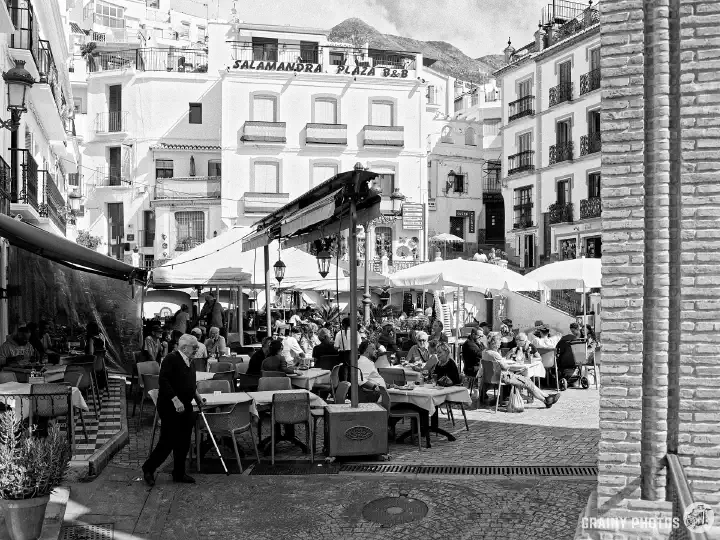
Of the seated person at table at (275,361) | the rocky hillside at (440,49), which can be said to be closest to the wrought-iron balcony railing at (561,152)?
the seated person at table at (275,361)

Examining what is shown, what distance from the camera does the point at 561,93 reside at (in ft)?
123

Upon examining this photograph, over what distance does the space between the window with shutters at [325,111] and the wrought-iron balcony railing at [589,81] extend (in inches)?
478

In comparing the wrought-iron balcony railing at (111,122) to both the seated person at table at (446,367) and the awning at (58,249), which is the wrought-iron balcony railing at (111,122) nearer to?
the awning at (58,249)

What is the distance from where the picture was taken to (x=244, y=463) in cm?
973

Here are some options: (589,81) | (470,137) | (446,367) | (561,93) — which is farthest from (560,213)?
(446,367)

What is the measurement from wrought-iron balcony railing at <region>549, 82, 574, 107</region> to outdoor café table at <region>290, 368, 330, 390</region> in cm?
2765

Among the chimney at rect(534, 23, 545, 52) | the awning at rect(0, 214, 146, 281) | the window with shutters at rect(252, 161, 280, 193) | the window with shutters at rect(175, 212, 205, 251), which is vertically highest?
the chimney at rect(534, 23, 545, 52)

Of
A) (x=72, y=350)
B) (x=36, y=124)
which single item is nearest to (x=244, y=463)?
(x=72, y=350)

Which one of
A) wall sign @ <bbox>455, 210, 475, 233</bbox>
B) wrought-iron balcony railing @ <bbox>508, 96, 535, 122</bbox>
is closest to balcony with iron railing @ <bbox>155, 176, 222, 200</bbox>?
wrought-iron balcony railing @ <bbox>508, 96, 535, 122</bbox>

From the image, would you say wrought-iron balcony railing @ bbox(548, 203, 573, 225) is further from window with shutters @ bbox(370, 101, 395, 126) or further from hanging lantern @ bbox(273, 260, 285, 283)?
hanging lantern @ bbox(273, 260, 285, 283)

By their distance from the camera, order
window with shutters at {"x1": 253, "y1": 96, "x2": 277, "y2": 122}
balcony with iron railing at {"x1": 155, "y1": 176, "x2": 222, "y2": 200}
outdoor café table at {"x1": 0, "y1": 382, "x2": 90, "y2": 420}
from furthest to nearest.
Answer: balcony with iron railing at {"x1": 155, "y1": 176, "x2": 222, "y2": 200} < window with shutters at {"x1": 253, "y1": 96, "x2": 277, "y2": 122} < outdoor café table at {"x1": 0, "y1": 382, "x2": 90, "y2": 420}

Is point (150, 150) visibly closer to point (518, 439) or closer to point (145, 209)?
point (145, 209)

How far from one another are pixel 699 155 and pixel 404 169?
36.7 metres

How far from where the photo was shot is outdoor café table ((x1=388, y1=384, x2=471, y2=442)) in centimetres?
1041
